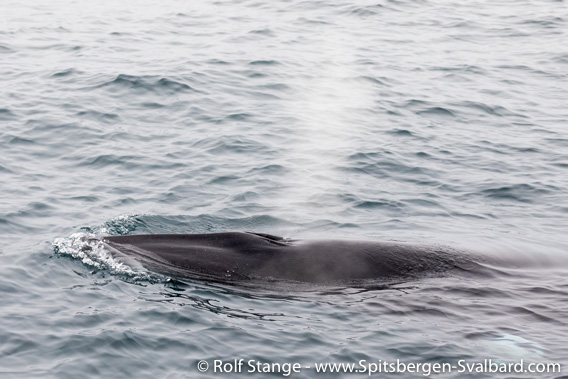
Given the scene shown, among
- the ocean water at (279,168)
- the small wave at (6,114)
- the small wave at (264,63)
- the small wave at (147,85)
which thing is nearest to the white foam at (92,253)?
the ocean water at (279,168)

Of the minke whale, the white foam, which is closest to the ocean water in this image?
the white foam

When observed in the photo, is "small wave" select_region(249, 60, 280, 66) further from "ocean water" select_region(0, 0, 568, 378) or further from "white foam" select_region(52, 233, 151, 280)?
"white foam" select_region(52, 233, 151, 280)

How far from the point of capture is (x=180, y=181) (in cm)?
1741

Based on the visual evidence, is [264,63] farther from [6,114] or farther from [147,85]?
[6,114]

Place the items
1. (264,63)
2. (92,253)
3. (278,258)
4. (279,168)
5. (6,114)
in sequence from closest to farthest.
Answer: (278,258) → (92,253) → (279,168) → (6,114) → (264,63)

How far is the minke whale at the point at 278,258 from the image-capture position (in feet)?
38.8

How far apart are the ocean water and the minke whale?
25cm

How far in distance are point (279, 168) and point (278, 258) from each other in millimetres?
6756

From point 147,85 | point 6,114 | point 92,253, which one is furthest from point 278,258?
point 147,85

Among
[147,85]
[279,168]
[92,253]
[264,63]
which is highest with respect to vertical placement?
[264,63]

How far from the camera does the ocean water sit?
10.6 metres

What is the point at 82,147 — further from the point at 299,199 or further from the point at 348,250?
the point at 348,250

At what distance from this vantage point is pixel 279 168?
60.6 ft

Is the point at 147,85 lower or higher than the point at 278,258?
higher
